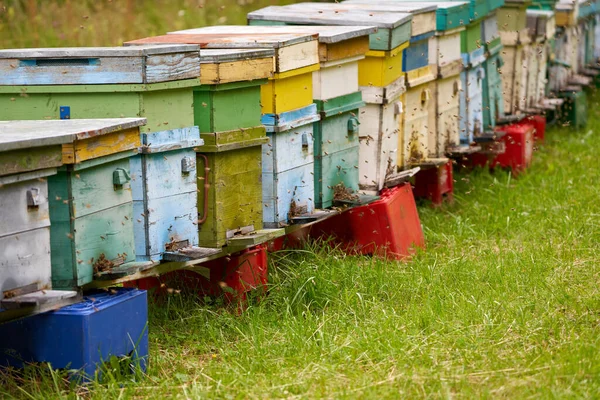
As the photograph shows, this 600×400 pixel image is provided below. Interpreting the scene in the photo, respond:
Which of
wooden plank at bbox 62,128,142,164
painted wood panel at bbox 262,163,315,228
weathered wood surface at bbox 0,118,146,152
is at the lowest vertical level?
painted wood panel at bbox 262,163,315,228

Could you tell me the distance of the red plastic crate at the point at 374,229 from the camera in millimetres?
6105

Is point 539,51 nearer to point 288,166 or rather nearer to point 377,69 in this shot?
point 377,69

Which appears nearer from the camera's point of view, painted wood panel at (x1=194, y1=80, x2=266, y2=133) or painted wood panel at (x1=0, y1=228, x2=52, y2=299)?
painted wood panel at (x1=0, y1=228, x2=52, y2=299)

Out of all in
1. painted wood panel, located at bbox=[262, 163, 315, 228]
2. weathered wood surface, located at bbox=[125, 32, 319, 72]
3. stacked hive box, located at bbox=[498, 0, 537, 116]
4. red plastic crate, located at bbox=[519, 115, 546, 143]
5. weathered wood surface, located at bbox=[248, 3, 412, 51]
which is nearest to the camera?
weathered wood surface, located at bbox=[125, 32, 319, 72]

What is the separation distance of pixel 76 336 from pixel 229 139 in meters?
1.27

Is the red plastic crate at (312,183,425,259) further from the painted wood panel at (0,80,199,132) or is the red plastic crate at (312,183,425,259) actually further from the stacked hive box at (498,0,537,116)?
the stacked hive box at (498,0,537,116)

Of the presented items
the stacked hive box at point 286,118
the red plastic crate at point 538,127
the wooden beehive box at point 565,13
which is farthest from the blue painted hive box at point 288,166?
the wooden beehive box at point 565,13

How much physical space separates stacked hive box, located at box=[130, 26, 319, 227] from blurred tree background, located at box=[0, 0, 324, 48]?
3263 millimetres

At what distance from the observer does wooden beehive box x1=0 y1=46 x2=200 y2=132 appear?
432 cm

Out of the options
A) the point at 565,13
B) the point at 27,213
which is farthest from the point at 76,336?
the point at 565,13

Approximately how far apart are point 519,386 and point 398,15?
125 inches

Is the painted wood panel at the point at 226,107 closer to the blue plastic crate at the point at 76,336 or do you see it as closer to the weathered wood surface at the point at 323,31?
the weathered wood surface at the point at 323,31

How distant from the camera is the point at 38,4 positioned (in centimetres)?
988

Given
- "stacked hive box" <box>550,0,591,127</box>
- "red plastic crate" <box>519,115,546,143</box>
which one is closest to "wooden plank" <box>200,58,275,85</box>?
"red plastic crate" <box>519,115,546,143</box>
